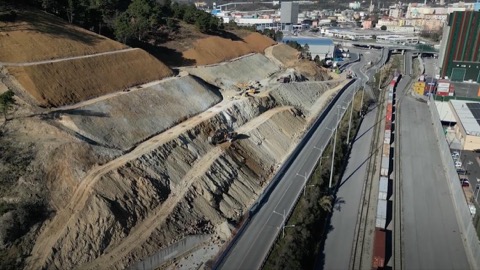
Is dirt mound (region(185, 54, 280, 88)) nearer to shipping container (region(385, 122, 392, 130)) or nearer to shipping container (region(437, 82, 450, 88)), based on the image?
shipping container (region(385, 122, 392, 130))

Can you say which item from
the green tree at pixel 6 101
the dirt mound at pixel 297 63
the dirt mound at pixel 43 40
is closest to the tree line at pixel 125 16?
the dirt mound at pixel 43 40

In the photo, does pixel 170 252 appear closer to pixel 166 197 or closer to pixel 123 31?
pixel 166 197

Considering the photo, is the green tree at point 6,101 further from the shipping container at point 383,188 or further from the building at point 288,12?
the building at point 288,12

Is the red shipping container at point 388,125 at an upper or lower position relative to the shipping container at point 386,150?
upper

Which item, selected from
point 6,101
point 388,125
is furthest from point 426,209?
point 6,101

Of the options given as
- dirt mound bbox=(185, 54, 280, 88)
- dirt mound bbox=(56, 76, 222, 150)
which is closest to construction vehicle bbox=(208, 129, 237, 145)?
dirt mound bbox=(56, 76, 222, 150)
